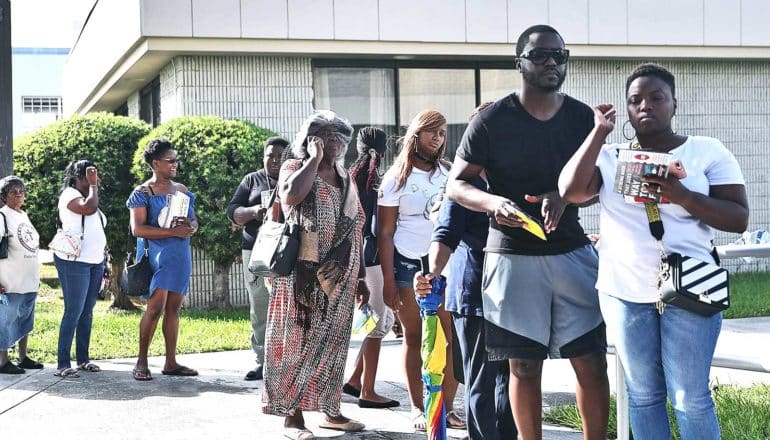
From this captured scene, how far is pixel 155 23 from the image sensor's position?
14180mm

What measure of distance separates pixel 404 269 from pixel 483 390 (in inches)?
65.0

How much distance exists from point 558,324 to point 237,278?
34.6ft

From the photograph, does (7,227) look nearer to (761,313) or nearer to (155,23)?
(155,23)

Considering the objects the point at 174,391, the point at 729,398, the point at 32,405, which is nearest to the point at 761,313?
the point at 729,398

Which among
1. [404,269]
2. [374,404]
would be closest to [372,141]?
[404,269]

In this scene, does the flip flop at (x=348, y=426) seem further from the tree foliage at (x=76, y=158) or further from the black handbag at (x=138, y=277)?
the tree foliage at (x=76, y=158)

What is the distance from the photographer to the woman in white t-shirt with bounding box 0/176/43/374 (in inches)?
357

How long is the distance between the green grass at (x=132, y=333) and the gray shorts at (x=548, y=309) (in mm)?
6277

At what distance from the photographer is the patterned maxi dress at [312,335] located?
6.38 m

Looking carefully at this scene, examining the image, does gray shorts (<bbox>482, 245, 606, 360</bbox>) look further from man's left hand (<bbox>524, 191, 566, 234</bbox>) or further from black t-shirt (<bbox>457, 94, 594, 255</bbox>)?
man's left hand (<bbox>524, 191, 566, 234</bbox>)

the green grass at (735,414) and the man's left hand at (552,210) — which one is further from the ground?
the man's left hand at (552,210)

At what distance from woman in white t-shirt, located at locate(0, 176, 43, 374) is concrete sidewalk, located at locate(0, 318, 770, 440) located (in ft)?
1.20

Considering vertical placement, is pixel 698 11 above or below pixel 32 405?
above

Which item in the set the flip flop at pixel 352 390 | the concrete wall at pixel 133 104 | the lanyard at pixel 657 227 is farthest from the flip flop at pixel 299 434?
the concrete wall at pixel 133 104
